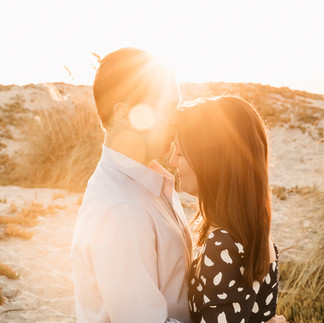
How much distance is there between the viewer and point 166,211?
5.65ft

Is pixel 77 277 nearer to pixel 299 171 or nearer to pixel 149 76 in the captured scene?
pixel 149 76

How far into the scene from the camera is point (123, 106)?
1.74 meters

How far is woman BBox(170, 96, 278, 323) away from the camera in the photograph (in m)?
1.54

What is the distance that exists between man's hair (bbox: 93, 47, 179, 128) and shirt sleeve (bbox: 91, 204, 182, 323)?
1.89 ft

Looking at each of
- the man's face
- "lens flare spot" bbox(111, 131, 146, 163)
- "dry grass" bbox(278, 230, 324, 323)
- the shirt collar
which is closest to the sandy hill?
"dry grass" bbox(278, 230, 324, 323)

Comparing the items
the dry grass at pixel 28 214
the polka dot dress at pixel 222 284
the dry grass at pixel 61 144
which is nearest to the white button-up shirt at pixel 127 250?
the polka dot dress at pixel 222 284

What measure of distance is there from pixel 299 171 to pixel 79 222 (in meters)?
11.0

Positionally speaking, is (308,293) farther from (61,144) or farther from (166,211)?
(61,144)

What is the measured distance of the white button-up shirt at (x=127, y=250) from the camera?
1.34 meters

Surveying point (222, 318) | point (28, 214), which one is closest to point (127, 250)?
point (222, 318)

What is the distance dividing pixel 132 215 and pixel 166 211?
37 centimetres

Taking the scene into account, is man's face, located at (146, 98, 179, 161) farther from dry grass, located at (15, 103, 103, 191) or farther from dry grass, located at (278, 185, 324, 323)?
dry grass, located at (15, 103, 103, 191)

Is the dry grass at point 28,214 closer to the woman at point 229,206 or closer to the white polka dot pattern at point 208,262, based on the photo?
the woman at point 229,206

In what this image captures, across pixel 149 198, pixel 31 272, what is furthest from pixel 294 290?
pixel 31 272
